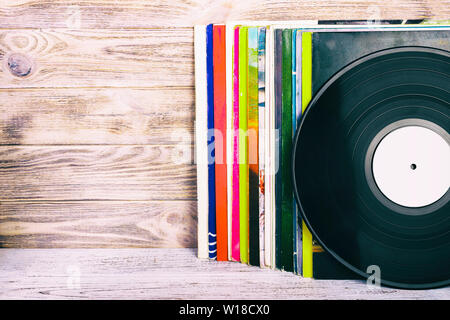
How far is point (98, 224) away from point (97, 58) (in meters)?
0.36

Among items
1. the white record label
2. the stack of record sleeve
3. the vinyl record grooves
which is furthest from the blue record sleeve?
the white record label

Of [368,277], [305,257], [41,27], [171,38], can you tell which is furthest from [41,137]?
[368,277]

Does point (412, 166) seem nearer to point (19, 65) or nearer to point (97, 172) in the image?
point (97, 172)

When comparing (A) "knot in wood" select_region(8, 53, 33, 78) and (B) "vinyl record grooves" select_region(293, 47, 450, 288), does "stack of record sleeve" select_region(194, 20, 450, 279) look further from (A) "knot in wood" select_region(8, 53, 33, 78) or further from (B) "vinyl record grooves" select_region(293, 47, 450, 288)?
(A) "knot in wood" select_region(8, 53, 33, 78)

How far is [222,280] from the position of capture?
61 cm

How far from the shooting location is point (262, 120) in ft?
2.04

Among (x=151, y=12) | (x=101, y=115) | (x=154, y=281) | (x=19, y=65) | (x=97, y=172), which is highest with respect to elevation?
(x=151, y=12)

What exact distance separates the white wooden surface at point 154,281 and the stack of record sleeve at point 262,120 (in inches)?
1.3

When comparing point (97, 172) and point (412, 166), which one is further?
point (97, 172)

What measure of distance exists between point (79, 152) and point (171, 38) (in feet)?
1.03

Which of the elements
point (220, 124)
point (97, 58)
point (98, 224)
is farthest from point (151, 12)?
point (98, 224)

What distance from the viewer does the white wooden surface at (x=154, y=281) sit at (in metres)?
0.56

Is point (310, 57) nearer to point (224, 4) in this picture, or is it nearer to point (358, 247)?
point (224, 4)

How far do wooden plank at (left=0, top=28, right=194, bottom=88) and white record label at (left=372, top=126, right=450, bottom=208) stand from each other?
41 centimetres
